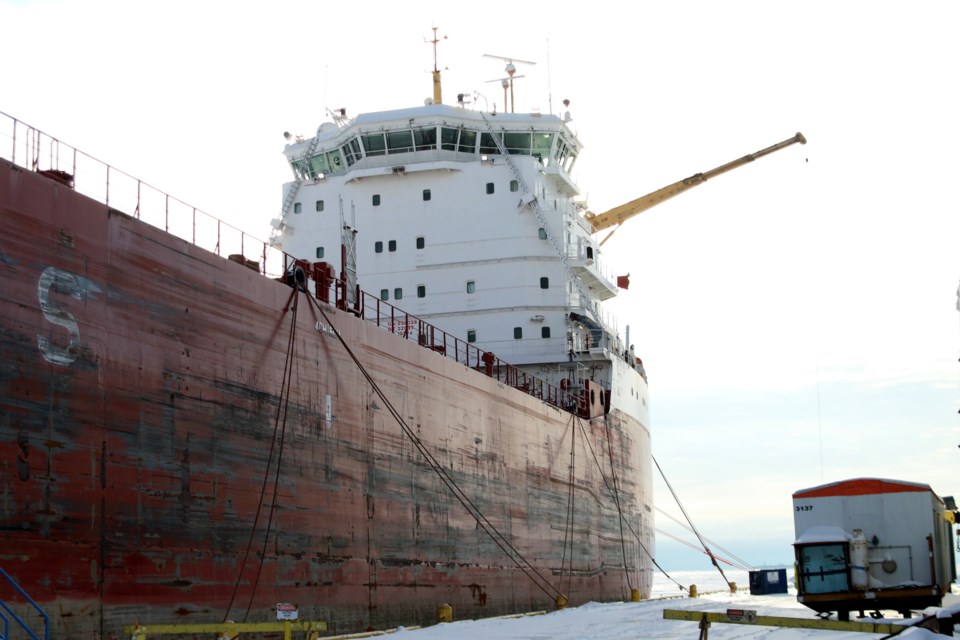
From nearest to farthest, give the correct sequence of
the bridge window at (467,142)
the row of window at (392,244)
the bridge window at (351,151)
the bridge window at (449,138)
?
the row of window at (392,244) < the bridge window at (449,138) < the bridge window at (351,151) < the bridge window at (467,142)

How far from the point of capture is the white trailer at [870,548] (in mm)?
15336

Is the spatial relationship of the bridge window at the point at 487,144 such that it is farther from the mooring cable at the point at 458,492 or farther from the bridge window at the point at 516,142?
the mooring cable at the point at 458,492

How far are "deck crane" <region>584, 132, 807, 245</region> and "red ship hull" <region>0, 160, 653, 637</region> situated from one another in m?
13.8

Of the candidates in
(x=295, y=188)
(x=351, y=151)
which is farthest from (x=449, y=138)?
(x=295, y=188)

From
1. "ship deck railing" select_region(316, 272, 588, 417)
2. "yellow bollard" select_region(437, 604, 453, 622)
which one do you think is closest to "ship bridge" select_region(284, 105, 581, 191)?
"ship deck railing" select_region(316, 272, 588, 417)

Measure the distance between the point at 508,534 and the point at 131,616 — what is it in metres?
10.7

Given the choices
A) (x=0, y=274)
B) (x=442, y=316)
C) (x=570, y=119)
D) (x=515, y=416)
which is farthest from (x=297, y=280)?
(x=570, y=119)

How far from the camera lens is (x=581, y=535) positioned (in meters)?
25.0

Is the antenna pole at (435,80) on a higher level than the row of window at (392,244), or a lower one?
higher

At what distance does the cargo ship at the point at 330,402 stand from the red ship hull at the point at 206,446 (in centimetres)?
3

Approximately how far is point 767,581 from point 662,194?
11818 mm

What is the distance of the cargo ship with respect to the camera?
437 inches

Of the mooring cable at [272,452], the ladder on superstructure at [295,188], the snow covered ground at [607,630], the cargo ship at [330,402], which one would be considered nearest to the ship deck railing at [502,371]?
the cargo ship at [330,402]

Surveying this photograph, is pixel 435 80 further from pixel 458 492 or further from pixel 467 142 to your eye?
pixel 458 492
